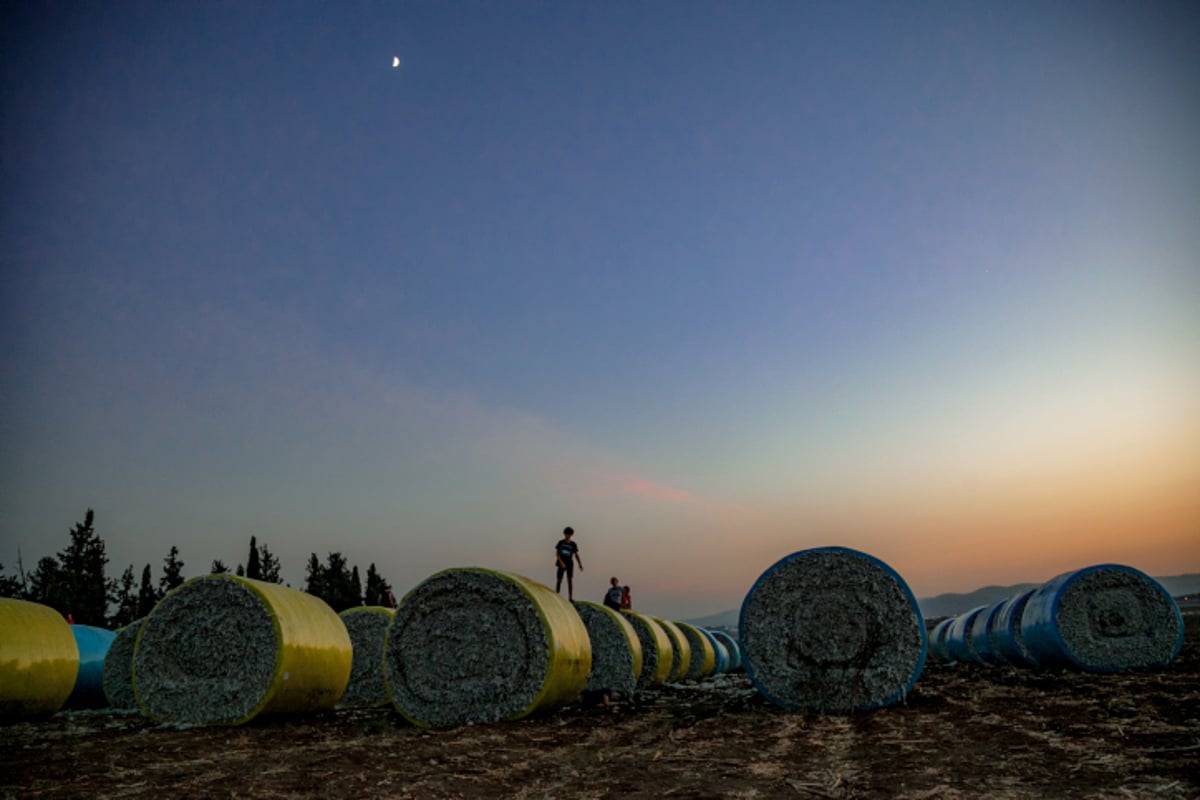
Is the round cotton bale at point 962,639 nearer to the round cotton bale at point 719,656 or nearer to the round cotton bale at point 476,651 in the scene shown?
the round cotton bale at point 719,656

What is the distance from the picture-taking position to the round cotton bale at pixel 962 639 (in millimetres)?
19919

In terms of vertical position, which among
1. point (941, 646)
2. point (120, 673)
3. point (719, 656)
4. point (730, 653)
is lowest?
point (730, 653)

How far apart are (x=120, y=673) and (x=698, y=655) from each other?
13.5 m

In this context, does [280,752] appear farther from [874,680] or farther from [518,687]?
[874,680]

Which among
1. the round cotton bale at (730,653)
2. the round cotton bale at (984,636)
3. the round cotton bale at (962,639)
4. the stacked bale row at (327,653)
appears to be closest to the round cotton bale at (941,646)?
the round cotton bale at (962,639)

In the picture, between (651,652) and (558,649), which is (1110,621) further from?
(558,649)

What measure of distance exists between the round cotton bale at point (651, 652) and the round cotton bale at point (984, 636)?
7.24 meters

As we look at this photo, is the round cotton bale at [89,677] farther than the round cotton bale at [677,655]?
No

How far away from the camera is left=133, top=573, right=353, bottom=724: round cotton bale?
9.07 meters

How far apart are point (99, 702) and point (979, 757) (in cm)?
1243

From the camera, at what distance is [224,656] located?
927 centimetres

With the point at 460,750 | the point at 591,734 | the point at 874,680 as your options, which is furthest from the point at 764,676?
the point at 460,750

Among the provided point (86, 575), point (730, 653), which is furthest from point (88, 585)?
point (730, 653)

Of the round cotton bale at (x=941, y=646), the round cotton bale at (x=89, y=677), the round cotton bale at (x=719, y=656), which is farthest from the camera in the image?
the round cotton bale at (x=719, y=656)
